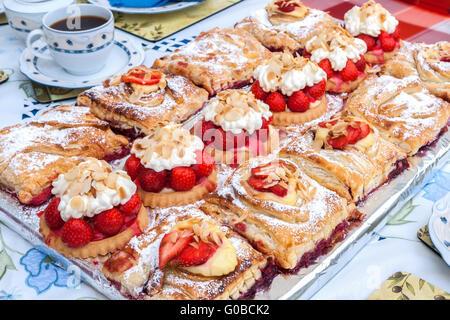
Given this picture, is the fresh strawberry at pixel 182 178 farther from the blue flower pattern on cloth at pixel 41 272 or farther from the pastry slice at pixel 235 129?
the blue flower pattern on cloth at pixel 41 272

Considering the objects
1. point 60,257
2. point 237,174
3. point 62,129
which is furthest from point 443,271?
point 62,129

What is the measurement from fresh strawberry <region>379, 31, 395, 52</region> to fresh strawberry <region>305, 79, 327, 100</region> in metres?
0.68

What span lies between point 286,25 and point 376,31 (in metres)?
0.57

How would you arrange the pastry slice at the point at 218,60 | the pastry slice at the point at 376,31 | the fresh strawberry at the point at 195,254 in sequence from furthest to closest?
the pastry slice at the point at 376,31
the pastry slice at the point at 218,60
the fresh strawberry at the point at 195,254

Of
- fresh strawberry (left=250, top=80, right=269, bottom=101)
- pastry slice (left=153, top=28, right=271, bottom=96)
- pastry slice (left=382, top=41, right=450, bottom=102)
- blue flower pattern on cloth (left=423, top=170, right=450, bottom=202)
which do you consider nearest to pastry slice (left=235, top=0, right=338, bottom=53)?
pastry slice (left=153, top=28, right=271, bottom=96)

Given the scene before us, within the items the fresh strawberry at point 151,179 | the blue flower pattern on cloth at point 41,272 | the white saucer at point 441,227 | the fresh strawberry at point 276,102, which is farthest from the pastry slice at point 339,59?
the blue flower pattern on cloth at point 41,272

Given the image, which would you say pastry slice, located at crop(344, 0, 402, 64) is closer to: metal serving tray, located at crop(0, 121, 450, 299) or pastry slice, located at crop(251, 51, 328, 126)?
pastry slice, located at crop(251, 51, 328, 126)

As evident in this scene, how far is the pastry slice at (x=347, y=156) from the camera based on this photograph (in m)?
2.21

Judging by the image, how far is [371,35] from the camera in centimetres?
313

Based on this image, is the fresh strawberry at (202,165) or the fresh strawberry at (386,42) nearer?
the fresh strawberry at (202,165)

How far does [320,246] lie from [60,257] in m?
1.00

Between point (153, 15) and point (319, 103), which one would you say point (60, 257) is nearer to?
point (319, 103)

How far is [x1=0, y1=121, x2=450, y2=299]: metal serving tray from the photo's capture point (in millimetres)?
1890

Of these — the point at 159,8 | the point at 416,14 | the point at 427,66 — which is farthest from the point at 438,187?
the point at 159,8
